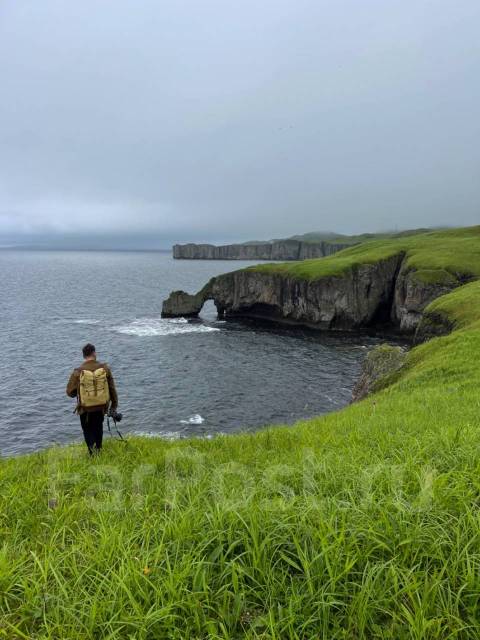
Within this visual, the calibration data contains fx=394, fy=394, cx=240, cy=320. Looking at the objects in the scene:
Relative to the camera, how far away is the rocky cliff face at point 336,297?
5981cm

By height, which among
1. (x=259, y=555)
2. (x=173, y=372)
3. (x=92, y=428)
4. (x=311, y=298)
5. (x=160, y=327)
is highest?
(x=259, y=555)

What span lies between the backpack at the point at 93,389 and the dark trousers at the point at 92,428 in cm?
37

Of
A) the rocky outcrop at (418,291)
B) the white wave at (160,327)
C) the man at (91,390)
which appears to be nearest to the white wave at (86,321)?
the white wave at (160,327)

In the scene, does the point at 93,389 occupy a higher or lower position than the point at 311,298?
higher

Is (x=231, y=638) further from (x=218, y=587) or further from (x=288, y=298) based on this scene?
(x=288, y=298)

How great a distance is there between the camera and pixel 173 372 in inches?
1688

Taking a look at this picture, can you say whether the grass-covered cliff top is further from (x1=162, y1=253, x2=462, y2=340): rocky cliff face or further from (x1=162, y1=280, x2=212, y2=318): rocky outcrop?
(x1=162, y1=280, x2=212, y2=318): rocky outcrop

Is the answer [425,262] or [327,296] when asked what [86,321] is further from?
[425,262]

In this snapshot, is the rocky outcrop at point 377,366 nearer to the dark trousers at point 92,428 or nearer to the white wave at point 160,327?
Result: the dark trousers at point 92,428

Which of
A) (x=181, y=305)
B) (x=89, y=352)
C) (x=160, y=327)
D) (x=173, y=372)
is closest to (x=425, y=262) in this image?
(x=181, y=305)

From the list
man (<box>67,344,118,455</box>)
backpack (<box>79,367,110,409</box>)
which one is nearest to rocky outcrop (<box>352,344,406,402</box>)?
man (<box>67,344,118,455</box>)

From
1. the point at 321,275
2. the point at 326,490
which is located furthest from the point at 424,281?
the point at 326,490

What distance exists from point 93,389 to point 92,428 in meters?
1.24

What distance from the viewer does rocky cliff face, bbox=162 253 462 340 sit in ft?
196
